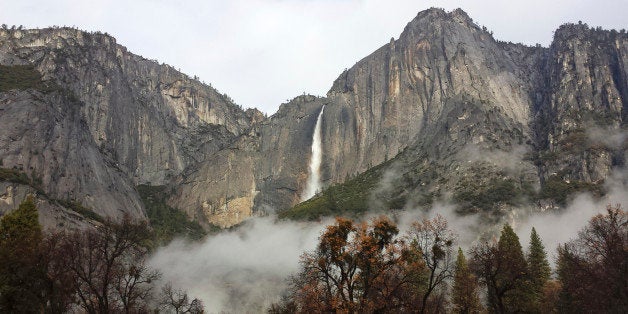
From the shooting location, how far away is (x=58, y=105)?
164625 millimetres

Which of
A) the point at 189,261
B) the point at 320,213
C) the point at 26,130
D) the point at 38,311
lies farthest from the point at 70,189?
the point at 38,311

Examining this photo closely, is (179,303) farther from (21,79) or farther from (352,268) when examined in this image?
(21,79)

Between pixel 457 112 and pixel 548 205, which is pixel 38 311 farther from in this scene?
pixel 457 112

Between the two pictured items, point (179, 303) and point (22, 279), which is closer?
point (22, 279)

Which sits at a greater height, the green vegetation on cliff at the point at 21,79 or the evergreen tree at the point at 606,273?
the green vegetation on cliff at the point at 21,79

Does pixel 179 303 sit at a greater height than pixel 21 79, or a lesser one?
lesser

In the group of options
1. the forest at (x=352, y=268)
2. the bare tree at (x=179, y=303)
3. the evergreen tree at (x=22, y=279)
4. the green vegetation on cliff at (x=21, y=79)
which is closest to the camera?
the forest at (x=352, y=268)

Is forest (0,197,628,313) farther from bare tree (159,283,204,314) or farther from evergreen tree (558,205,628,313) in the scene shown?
bare tree (159,283,204,314)

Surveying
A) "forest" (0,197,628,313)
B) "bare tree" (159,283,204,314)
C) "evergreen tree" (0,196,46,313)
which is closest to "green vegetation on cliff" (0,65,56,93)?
"bare tree" (159,283,204,314)

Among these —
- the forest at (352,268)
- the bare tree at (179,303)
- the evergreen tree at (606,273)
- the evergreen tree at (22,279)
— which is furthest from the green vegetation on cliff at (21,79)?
the evergreen tree at (606,273)

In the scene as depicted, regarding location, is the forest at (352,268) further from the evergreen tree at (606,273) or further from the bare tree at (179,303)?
the bare tree at (179,303)

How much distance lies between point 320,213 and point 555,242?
230 feet

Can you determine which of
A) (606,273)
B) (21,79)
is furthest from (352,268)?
(21,79)

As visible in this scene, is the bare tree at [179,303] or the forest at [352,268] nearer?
the forest at [352,268]
